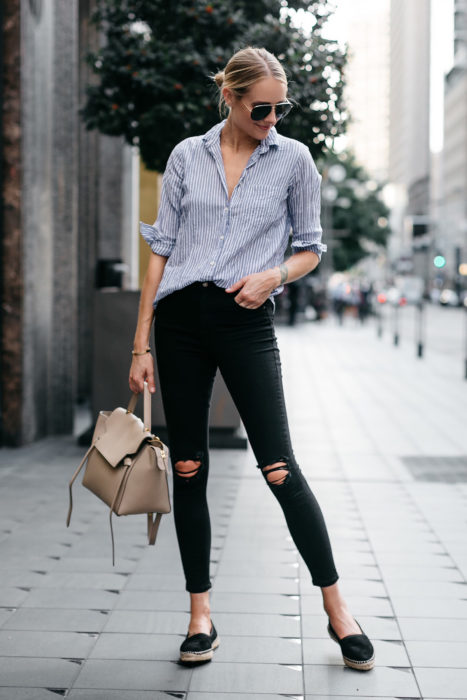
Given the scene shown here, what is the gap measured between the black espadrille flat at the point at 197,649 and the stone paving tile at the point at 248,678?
4 centimetres

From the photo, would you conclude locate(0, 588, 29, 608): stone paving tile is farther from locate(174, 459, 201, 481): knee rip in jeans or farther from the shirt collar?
the shirt collar

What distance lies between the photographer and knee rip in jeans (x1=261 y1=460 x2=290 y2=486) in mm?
3309

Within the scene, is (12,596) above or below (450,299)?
above

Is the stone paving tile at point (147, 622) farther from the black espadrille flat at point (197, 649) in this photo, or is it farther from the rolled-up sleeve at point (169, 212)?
the rolled-up sleeve at point (169, 212)

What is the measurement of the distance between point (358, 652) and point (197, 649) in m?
0.52

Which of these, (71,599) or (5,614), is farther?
(71,599)

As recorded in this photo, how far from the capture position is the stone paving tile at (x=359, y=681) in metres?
3.20

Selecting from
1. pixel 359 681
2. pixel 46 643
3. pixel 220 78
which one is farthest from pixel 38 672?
pixel 220 78

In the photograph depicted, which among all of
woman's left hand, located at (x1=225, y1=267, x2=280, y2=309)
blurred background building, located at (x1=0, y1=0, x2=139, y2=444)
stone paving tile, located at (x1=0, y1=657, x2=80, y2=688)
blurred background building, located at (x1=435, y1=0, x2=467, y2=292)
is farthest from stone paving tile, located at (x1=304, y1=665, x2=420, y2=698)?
blurred background building, located at (x1=435, y1=0, x2=467, y2=292)

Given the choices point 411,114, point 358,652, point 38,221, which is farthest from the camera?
point 411,114

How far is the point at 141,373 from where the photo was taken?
3406 mm

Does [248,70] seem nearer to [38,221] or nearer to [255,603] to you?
[255,603]

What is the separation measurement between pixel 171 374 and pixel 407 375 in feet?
44.6

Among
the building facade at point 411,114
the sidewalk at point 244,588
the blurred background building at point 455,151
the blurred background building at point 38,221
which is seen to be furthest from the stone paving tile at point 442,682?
the building facade at point 411,114
